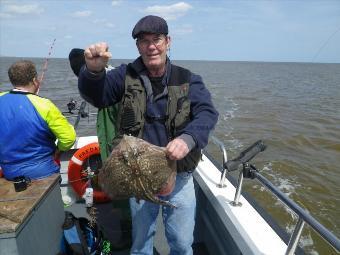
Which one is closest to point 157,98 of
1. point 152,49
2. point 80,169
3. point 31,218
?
point 152,49

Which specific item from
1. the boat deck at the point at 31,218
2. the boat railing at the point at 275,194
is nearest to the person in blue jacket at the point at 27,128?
the boat deck at the point at 31,218

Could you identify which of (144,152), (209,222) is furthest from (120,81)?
(209,222)

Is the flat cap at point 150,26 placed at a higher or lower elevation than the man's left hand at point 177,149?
higher

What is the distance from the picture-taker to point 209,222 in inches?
154

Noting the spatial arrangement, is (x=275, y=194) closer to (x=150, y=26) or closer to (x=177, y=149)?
(x=177, y=149)

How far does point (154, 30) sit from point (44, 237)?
198cm

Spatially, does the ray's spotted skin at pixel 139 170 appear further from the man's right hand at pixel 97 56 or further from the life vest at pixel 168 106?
the man's right hand at pixel 97 56

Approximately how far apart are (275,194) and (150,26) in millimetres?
1618

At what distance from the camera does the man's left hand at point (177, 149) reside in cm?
231

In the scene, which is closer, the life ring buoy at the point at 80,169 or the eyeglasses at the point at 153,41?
the eyeglasses at the point at 153,41

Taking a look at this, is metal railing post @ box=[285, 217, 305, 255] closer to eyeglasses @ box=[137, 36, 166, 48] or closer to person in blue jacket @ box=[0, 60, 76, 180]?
eyeglasses @ box=[137, 36, 166, 48]

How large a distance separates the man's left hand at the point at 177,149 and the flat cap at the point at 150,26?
2.84 feet

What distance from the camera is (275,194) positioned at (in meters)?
2.66

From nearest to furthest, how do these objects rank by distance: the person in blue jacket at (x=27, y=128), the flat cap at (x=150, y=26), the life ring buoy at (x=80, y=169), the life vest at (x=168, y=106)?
the flat cap at (x=150, y=26) → the life vest at (x=168, y=106) → the person in blue jacket at (x=27, y=128) → the life ring buoy at (x=80, y=169)
